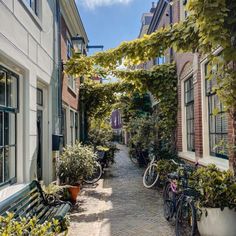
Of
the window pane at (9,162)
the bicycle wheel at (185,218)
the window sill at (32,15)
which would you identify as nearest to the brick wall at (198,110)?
the bicycle wheel at (185,218)

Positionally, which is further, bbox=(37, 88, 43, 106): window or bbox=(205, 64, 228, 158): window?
bbox=(37, 88, 43, 106): window

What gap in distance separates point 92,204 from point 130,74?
4202 millimetres

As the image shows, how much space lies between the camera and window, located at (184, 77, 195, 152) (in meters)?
8.89

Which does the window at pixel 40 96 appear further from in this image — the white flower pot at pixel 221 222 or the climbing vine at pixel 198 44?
the white flower pot at pixel 221 222

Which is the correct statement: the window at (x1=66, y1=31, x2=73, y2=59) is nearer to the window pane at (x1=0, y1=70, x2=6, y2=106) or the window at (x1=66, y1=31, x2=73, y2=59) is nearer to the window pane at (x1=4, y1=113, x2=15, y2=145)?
the window pane at (x1=4, y1=113, x2=15, y2=145)

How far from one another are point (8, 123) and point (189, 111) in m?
5.76

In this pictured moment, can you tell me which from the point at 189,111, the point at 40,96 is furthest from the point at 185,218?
A: the point at 189,111

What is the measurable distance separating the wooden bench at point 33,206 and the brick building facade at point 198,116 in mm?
2599

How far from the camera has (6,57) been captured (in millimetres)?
4238

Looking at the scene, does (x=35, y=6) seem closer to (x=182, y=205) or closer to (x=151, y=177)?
(x=182, y=205)

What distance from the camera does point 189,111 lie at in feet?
30.2

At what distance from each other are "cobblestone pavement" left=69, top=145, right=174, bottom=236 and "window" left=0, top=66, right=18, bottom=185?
1.47m

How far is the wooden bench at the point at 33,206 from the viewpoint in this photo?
12.4 ft

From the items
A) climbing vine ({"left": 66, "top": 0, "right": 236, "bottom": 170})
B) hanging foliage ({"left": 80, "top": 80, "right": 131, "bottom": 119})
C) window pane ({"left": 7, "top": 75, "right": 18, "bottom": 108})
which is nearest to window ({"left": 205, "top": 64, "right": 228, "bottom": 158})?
climbing vine ({"left": 66, "top": 0, "right": 236, "bottom": 170})
